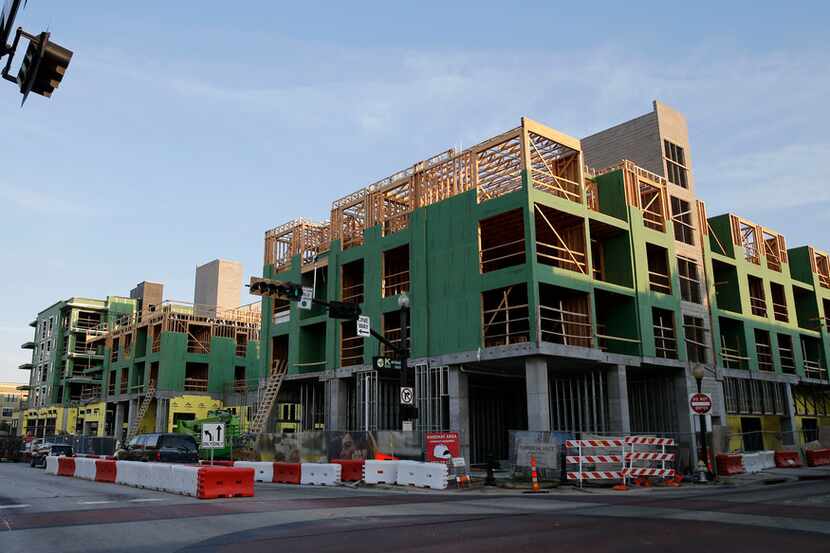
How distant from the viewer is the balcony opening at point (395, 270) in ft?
122

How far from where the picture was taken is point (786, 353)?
48.4 m

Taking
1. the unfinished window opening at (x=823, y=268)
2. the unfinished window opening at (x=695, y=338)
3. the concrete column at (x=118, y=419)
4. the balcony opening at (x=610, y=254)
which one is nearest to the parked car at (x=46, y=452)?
the concrete column at (x=118, y=419)

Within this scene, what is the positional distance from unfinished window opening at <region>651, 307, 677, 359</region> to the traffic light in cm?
3160

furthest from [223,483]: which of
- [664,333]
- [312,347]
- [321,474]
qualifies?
[664,333]

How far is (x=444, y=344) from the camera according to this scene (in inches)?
1271

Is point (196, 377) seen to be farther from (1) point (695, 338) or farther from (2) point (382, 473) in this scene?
(1) point (695, 338)

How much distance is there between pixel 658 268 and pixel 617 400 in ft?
30.9

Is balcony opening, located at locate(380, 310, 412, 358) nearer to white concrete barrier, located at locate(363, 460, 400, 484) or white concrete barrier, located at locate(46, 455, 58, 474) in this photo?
white concrete barrier, located at locate(363, 460, 400, 484)

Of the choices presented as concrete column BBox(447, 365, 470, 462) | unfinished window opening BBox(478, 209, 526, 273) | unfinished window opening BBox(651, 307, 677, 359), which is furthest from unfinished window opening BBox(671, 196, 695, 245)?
concrete column BBox(447, 365, 470, 462)

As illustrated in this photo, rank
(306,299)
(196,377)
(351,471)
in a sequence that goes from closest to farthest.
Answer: (306,299), (351,471), (196,377)

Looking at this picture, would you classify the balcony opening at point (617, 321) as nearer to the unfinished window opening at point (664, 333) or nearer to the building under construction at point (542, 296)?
the building under construction at point (542, 296)

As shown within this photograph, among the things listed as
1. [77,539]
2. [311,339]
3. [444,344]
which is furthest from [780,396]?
[77,539]

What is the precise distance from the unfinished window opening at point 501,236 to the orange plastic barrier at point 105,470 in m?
17.2

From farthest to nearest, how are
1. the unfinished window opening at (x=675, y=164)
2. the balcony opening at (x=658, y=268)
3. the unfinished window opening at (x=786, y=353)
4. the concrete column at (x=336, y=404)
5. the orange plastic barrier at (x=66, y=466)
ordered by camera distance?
the unfinished window opening at (x=786, y=353) < the unfinished window opening at (x=675, y=164) < the concrete column at (x=336, y=404) < the balcony opening at (x=658, y=268) < the orange plastic barrier at (x=66, y=466)
